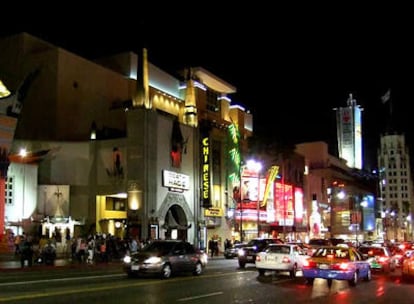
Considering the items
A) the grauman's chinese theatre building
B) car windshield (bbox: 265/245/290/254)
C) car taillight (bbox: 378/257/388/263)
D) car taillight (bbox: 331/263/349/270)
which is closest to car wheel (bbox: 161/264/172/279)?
car windshield (bbox: 265/245/290/254)

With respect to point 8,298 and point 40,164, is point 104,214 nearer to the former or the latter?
point 40,164

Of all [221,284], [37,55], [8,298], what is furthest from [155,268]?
[37,55]

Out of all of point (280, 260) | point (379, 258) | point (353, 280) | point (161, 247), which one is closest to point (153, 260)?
point (161, 247)

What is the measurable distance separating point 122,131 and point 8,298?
1746 inches

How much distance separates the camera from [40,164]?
53.1m

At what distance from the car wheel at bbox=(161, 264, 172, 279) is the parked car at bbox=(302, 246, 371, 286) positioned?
17.8ft

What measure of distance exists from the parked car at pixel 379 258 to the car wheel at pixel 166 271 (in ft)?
34.4

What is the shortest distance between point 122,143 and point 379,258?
28302mm

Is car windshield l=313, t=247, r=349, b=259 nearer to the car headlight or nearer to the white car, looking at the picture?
the white car

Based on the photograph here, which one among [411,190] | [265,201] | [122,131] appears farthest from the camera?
[411,190]

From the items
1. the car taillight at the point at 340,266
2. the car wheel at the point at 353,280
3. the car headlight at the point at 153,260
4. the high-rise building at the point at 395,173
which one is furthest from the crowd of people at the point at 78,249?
the high-rise building at the point at 395,173

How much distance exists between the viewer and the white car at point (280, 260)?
25.0 m

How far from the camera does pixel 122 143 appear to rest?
168ft

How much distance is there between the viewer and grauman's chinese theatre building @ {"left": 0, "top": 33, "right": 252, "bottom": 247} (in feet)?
164
